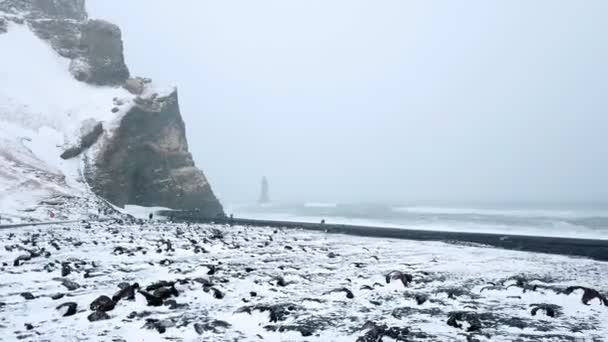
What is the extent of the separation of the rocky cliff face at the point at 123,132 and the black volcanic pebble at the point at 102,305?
108 feet

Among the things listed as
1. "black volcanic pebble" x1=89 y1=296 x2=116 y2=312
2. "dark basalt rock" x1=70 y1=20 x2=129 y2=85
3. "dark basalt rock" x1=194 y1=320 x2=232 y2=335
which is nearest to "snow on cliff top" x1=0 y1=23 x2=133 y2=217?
"dark basalt rock" x1=70 y1=20 x2=129 y2=85

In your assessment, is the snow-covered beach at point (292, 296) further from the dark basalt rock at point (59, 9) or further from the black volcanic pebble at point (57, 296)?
the dark basalt rock at point (59, 9)

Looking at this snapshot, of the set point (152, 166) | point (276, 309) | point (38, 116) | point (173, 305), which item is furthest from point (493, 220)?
point (38, 116)

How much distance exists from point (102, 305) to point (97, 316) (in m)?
0.44

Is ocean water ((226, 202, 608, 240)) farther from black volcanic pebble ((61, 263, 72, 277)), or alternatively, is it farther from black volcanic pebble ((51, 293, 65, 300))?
black volcanic pebble ((51, 293, 65, 300))

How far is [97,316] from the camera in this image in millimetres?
5469

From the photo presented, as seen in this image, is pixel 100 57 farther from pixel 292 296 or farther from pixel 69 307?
pixel 292 296

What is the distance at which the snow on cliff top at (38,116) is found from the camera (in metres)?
26.4

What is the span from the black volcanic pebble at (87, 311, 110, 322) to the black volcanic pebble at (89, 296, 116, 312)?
0.28 metres

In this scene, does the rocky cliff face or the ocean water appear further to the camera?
the rocky cliff face

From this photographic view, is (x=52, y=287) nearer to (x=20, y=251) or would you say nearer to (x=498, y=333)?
(x=20, y=251)

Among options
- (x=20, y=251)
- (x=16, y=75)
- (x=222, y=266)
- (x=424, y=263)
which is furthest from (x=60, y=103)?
(x=424, y=263)

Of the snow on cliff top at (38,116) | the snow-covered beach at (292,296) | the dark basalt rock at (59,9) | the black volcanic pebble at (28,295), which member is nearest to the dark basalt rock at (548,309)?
the snow-covered beach at (292,296)

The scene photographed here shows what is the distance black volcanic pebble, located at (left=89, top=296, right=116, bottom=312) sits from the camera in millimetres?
5844
